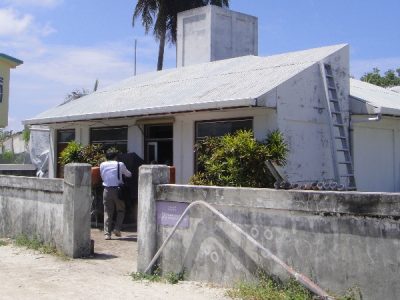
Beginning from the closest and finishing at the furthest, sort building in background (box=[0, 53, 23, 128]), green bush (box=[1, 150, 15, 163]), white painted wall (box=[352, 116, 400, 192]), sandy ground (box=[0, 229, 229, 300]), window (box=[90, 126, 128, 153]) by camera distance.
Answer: sandy ground (box=[0, 229, 229, 300])
white painted wall (box=[352, 116, 400, 192])
window (box=[90, 126, 128, 153])
building in background (box=[0, 53, 23, 128])
green bush (box=[1, 150, 15, 163])

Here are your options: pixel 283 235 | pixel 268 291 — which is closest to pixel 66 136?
pixel 283 235

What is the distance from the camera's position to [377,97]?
609 inches

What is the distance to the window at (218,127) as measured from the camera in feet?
41.8

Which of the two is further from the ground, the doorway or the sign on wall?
the doorway

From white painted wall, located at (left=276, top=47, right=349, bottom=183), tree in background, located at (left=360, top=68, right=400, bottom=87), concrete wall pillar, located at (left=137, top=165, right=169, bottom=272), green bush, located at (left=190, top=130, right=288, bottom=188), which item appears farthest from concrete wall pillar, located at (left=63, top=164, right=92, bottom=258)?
tree in background, located at (left=360, top=68, right=400, bottom=87)

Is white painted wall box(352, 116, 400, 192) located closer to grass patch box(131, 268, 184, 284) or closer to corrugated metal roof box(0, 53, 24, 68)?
grass patch box(131, 268, 184, 284)

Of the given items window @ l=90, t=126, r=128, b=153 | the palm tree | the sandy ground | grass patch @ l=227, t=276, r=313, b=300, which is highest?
the palm tree

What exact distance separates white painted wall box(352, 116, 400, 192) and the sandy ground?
6.61m

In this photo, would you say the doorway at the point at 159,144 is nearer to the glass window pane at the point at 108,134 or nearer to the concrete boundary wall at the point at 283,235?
the glass window pane at the point at 108,134

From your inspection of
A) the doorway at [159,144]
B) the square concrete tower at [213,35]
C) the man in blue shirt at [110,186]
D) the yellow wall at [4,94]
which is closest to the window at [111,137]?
the doorway at [159,144]

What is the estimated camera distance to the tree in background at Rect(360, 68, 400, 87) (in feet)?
128

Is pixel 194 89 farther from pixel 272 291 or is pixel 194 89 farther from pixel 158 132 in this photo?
pixel 272 291

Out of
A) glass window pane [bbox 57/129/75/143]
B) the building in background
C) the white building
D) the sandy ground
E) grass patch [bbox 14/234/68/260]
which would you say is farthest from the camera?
glass window pane [bbox 57/129/75/143]

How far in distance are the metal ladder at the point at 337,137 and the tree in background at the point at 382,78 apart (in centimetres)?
2729
